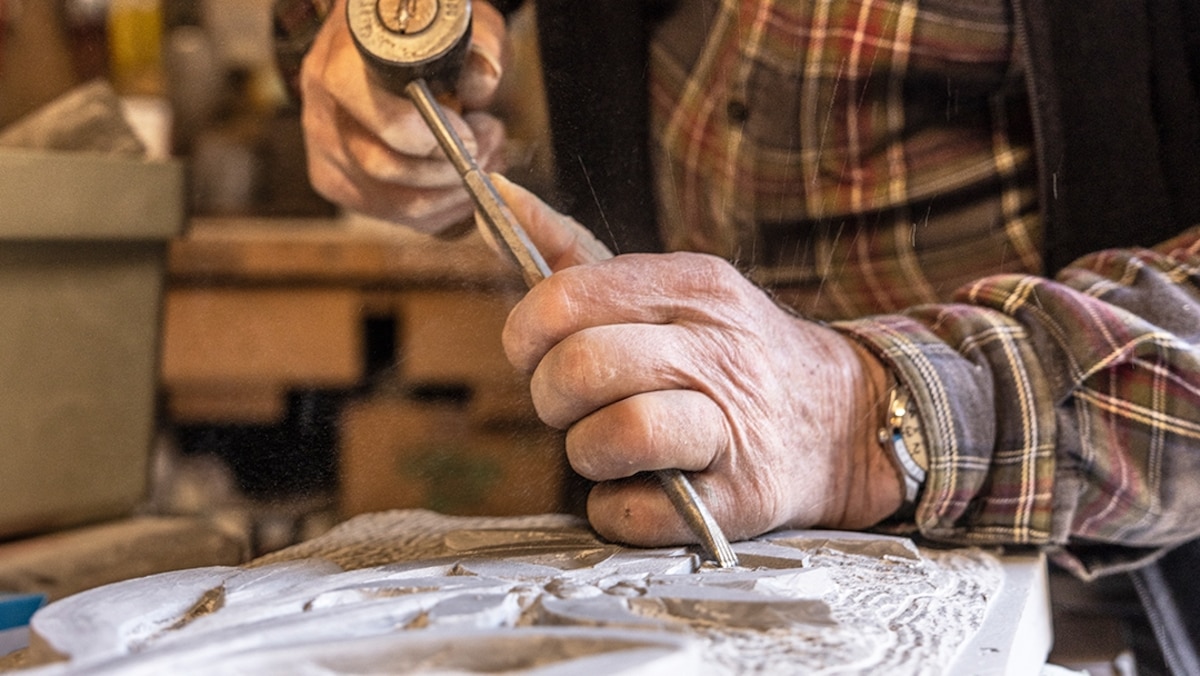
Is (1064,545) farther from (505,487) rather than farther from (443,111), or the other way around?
(443,111)

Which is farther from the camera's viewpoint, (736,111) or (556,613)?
(736,111)

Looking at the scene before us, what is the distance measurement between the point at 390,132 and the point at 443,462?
0.74ft

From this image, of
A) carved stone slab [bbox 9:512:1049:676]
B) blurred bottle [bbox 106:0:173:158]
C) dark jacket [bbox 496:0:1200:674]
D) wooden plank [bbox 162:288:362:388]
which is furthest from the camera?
blurred bottle [bbox 106:0:173:158]

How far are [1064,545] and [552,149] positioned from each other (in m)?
0.43

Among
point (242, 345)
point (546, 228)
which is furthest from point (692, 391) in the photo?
point (242, 345)

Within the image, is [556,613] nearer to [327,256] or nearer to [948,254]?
[948,254]

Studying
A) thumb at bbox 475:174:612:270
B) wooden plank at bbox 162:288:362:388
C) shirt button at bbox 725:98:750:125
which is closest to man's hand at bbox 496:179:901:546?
thumb at bbox 475:174:612:270

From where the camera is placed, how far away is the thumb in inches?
24.6

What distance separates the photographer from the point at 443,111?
2.22 feet

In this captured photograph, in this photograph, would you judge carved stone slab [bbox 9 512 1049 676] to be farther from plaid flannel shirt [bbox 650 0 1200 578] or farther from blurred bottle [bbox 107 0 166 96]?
blurred bottle [bbox 107 0 166 96]

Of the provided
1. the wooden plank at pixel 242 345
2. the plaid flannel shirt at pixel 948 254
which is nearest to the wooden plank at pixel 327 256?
the wooden plank at pixel 242 345

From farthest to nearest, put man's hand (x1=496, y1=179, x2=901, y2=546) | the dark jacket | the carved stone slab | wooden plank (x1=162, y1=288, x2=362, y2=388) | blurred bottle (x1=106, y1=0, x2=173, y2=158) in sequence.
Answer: blurred bottle (x1=106, y1=0, x2=173, y2=158) → wooden plank (x1=162, y1=288, x2=362, y2=388) → the dark jacket → man's hand (x1=496, y1=179, x2=901, y2=546) → the carved stone slab

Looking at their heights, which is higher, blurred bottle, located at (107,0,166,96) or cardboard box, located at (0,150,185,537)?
blurred bottle, located at (107,0,166,96)

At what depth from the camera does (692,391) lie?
570 mm
